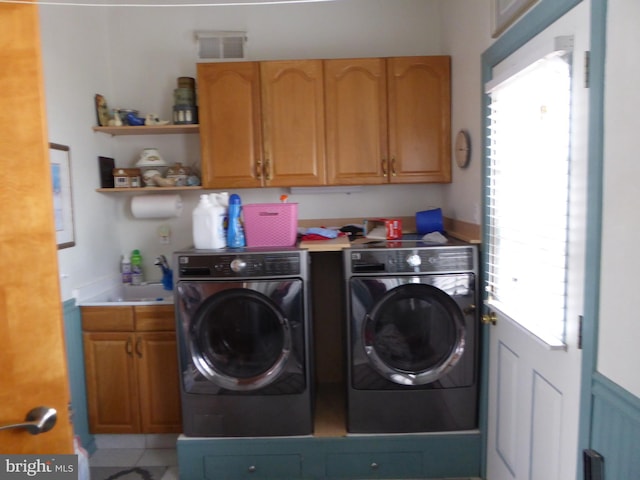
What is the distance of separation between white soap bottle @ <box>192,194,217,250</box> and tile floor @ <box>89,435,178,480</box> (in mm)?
1196

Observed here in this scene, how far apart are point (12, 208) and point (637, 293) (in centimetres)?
152

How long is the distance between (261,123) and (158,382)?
161 cm

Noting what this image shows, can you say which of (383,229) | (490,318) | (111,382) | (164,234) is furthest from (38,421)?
(164,234)

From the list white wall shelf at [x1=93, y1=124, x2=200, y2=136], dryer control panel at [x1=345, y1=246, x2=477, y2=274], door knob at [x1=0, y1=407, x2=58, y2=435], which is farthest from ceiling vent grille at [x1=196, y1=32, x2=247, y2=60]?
door knob at [x1=0, y1=407, x2=58, y2=435]

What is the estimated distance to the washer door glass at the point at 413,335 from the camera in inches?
86.6

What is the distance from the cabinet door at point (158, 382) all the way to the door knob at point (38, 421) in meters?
1.45

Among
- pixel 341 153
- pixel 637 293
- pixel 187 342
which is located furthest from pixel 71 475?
pixel 341 153

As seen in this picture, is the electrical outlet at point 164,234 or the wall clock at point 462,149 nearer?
the wall clock at point 462,149

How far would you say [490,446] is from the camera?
7.13ft

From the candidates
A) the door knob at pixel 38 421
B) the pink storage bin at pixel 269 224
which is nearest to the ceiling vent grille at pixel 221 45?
the pink storage bin at pixel 269 224

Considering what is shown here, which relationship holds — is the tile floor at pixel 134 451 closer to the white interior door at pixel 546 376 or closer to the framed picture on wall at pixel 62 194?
the framed picture on wall at pixel 62 194

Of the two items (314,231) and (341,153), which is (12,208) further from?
(341,153)

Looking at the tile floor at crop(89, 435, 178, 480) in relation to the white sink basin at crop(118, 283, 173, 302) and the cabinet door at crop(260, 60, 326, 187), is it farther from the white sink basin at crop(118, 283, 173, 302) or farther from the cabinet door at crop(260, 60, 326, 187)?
the cabinet door at crop(260, 60, 326, 187)

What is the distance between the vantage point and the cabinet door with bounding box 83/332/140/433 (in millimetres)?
2510
